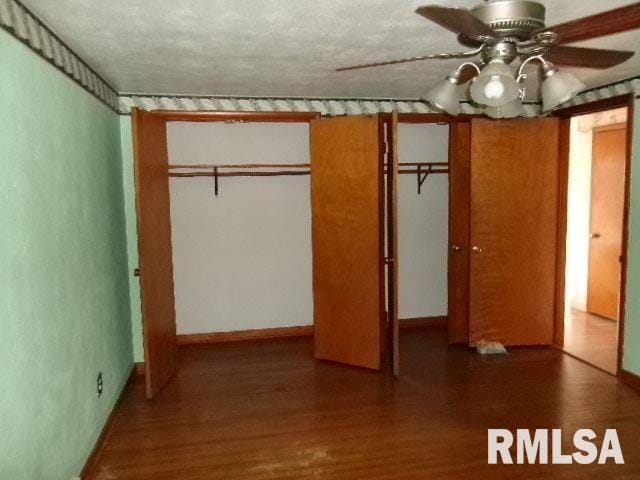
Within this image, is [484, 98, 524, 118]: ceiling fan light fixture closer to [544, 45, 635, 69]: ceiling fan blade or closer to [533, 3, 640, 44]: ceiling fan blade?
[544, 45, 635, 69]: ceiling fan blade

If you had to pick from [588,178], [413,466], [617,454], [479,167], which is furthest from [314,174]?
[588,178]

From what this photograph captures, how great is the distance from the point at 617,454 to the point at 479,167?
2.50 m

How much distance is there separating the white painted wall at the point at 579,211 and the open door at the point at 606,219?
0.13 meters

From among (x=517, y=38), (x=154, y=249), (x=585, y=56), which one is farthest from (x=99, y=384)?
(x=585, y=56)

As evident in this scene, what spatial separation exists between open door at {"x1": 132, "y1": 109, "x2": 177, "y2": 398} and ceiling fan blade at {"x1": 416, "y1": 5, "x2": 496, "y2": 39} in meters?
2.38

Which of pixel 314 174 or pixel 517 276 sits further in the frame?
pixel 517 276

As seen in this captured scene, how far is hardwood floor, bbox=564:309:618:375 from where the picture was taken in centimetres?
438

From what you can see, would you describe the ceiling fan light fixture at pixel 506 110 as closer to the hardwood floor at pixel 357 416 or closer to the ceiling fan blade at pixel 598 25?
the ceiling fan blade at pixel 598 25

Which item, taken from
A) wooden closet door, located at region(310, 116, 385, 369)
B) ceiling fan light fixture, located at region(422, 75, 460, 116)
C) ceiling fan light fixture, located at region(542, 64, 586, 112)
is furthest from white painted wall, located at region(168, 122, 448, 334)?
ceiling fan light fixture, located at region(542, 64, 586, 112)

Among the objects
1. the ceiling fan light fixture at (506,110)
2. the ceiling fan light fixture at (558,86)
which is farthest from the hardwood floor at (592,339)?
the ceiling fan light fixture at (558,86)

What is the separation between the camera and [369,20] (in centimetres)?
242

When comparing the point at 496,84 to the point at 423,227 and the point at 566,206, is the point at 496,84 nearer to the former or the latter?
the point at 566,206

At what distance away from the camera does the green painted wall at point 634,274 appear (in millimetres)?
3740

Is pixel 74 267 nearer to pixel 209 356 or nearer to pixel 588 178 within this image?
pixel 209 356
